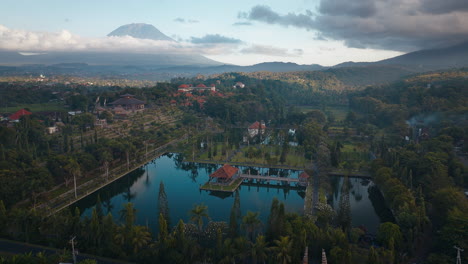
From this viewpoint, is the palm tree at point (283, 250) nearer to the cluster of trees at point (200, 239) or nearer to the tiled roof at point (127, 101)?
the cluster of trees at point (200, 239)

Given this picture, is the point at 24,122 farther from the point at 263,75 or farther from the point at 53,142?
the point at 263,75

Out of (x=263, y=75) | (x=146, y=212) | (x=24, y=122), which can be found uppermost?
(x=263, y=75)

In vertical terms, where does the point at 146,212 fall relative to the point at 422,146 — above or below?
below

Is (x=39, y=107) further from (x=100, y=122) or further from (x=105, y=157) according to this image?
(x=105, y=157)

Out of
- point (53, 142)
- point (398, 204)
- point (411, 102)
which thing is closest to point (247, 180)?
point (398, 204)

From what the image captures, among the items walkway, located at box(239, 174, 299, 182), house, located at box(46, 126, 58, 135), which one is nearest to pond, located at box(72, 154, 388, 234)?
walkway, located at box(239, 174, 299, 182)

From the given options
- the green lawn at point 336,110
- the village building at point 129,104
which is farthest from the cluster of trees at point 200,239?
the green lawn at point 336,110

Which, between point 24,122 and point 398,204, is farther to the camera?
point 24,122

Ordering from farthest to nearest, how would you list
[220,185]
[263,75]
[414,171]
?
[263,75] < [220,185] < [414,171]
